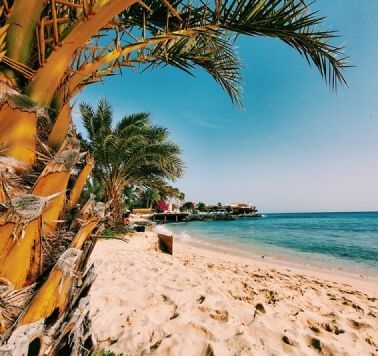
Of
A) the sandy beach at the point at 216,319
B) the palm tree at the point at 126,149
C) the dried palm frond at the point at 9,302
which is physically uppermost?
the palm tree at the point at 126,149

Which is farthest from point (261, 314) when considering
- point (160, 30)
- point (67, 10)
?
point (67, 10)

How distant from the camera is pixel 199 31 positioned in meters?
2.26

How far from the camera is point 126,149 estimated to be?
10.1m

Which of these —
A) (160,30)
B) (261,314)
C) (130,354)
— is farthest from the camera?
(261,314)

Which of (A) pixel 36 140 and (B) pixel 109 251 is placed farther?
(B) pixel 109 251

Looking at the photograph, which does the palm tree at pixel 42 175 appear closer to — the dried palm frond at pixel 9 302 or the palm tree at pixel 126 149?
the dried palm frond at pixel 9 302

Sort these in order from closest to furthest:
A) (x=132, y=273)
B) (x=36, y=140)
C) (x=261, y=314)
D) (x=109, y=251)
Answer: (x=36, y=140)
(x=261, y=314)
(x=132, y=273)
(x=109, y=251)

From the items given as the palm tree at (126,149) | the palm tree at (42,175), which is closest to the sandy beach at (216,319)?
the palm tree at (42,175)

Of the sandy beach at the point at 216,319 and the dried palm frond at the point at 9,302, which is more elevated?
the dried palm frond at the point at 9,302

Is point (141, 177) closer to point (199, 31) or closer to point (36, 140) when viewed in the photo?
point (199, 31)

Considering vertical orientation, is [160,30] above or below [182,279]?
above

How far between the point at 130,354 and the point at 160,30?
110 inches

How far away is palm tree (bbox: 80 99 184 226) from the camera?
33.1 ft

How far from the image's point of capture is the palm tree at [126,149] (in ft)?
33.1
